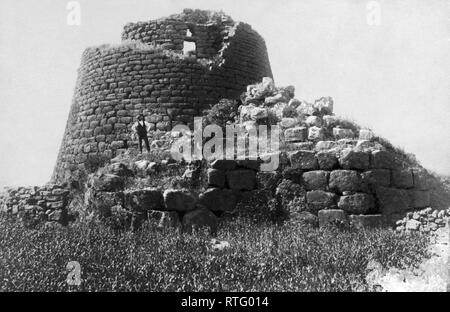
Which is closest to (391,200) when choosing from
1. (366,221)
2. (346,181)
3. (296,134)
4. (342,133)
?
(366,221)

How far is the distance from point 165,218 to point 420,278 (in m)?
3.98

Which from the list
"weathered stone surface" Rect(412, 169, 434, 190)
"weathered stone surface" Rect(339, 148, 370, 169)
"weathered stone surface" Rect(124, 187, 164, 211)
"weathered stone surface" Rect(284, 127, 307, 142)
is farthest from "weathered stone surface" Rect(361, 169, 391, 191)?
"weathered stone surface" Rect(124, 187, 164, 211)

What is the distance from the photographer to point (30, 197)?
12.7 metres

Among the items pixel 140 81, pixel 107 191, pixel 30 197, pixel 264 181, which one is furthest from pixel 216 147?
pixel 30 197

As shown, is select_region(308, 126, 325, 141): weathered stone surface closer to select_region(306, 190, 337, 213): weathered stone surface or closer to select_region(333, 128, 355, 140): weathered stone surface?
select_region(333, 128, 355, 140): weathered stone surface

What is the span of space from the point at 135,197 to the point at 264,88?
476cm

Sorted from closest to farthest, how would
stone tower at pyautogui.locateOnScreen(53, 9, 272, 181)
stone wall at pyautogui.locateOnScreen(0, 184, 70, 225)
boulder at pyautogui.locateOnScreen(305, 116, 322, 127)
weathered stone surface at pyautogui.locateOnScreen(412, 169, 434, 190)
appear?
weathered stone surface at pyautogui.locateOnScreen(412, 169, 434, 190) → boulder at pyautogui.locateOnScreen(305, 116, 322, 127) → stone wall at pyautogui.locateOnScreen(0, 184, 70, 225) → stone tower at pyautogui.locateOnScreen(53, 9, 272, 181)

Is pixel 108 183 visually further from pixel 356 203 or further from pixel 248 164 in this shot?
pixel 356 203

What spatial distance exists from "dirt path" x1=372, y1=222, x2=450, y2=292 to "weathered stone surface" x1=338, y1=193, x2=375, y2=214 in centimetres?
238

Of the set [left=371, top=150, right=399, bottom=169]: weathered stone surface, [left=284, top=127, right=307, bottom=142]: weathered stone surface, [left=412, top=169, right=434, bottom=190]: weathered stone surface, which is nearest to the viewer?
[left=371, top=150, right=399, bottom=169]: weathered stone surface

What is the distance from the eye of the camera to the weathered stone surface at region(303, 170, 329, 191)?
777 centimetres

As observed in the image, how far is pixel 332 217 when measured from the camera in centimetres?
759

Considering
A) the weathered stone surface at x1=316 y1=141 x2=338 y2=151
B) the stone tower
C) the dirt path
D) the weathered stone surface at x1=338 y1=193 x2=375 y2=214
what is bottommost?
the dirt path
